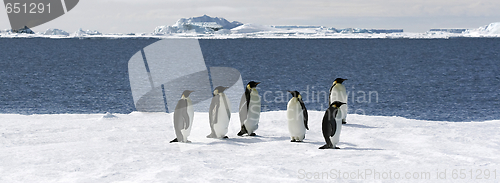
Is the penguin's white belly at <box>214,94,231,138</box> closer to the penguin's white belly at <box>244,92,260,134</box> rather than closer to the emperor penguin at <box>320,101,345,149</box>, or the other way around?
the penguin's white belly at <box>244,92,260,134</box>

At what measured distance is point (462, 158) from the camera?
6344 mm

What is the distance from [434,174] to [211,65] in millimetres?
44579

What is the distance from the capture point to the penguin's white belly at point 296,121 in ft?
25.8

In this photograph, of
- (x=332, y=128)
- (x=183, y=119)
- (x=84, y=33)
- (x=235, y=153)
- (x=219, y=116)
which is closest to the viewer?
(x=235, y=153)

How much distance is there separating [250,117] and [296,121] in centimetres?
99

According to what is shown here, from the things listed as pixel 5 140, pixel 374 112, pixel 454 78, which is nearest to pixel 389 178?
pixel 5 140

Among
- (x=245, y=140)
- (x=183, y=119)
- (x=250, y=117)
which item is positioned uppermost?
(x=183, y=119)

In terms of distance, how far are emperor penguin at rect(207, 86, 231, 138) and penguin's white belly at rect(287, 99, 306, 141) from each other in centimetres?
116

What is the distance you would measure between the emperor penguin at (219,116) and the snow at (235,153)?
28 centimetres

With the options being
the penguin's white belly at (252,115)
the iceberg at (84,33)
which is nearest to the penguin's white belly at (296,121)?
the penguin's white belly at (252,115)

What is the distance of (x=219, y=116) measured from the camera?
8172 millimetres

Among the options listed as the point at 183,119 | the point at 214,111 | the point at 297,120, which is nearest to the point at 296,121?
the point at 297,120

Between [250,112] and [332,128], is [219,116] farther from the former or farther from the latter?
[332,128]

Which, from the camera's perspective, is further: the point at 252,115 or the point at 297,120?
the point at 252,115
